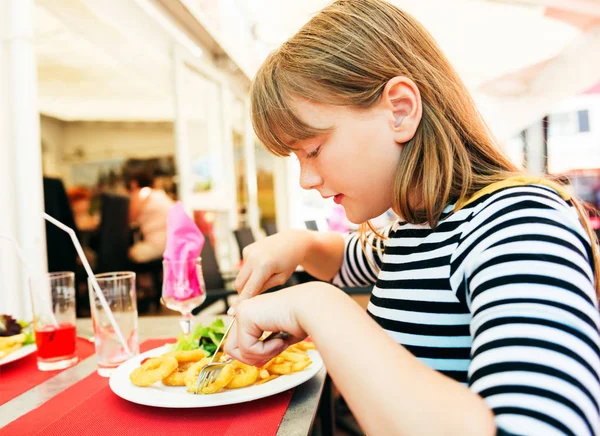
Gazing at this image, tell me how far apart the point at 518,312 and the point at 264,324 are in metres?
0.29

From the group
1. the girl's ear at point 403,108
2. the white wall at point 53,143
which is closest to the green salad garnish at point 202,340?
the girl's ear at point 403,108

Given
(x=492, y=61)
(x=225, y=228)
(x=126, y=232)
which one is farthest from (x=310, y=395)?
(x=492, y=61)

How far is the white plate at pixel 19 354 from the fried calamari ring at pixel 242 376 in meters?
0.53

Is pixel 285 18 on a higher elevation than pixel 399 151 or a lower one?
higher

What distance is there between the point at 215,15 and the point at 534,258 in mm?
4390

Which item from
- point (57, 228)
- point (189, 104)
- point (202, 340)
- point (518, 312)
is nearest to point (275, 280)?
point (202, 340)

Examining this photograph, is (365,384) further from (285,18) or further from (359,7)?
(285,18)

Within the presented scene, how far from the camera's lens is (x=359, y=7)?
741 millimetres

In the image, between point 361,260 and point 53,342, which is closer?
point 53,342

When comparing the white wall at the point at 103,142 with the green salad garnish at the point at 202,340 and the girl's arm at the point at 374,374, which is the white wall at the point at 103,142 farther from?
the girl's arm at the point at 374,374

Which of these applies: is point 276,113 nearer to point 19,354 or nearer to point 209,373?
point 209,373

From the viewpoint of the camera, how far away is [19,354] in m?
1.05

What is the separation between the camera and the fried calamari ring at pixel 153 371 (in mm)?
779

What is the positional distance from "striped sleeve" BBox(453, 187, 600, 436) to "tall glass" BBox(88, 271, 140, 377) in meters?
0.72
